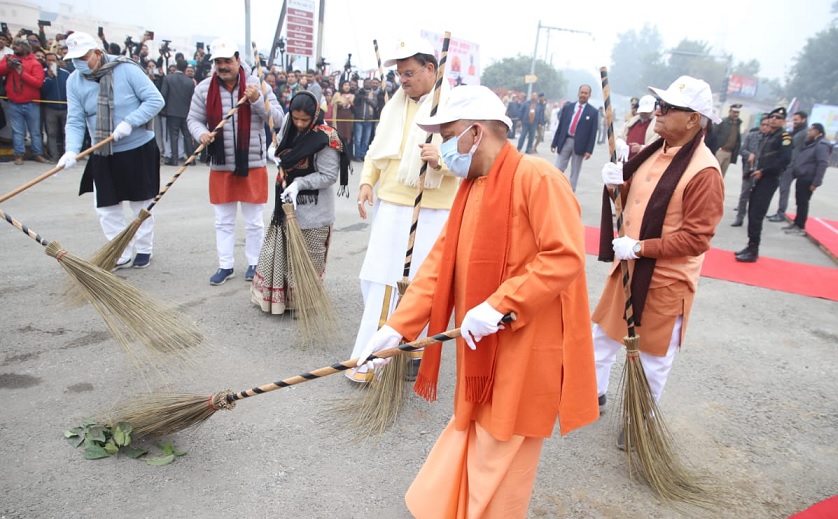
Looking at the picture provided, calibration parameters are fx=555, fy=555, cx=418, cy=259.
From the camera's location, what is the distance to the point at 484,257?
1916mm

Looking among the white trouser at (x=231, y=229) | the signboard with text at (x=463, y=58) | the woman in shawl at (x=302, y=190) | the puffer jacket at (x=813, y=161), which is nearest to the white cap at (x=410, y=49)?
the woman in shawl at (x=302, y=190)

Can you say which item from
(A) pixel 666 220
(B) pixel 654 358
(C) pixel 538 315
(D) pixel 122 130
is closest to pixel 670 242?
(A) pixel 666 220

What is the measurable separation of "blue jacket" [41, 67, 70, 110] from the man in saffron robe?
9.89 meters

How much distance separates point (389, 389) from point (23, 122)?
373 inches

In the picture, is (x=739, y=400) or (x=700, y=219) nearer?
(x=700, y=219)

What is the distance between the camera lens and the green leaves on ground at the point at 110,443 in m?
2.64

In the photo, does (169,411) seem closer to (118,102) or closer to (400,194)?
(400,194)

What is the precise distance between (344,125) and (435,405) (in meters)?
10.8

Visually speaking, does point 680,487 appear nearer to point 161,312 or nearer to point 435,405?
point 435,405

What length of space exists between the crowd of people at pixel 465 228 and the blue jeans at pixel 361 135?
901 cm

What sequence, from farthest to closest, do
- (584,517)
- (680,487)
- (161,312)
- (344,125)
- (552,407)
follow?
(344,125) < (161,312) < (680,487) < (584,517) < (552,407)

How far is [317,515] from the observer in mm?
2395

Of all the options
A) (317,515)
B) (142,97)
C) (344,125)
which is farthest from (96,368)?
(344,125)

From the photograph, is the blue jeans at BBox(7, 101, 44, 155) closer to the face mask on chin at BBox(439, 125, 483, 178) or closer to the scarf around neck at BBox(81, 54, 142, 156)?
the scarf around neck at BBox(81, 54, 142, 156)
